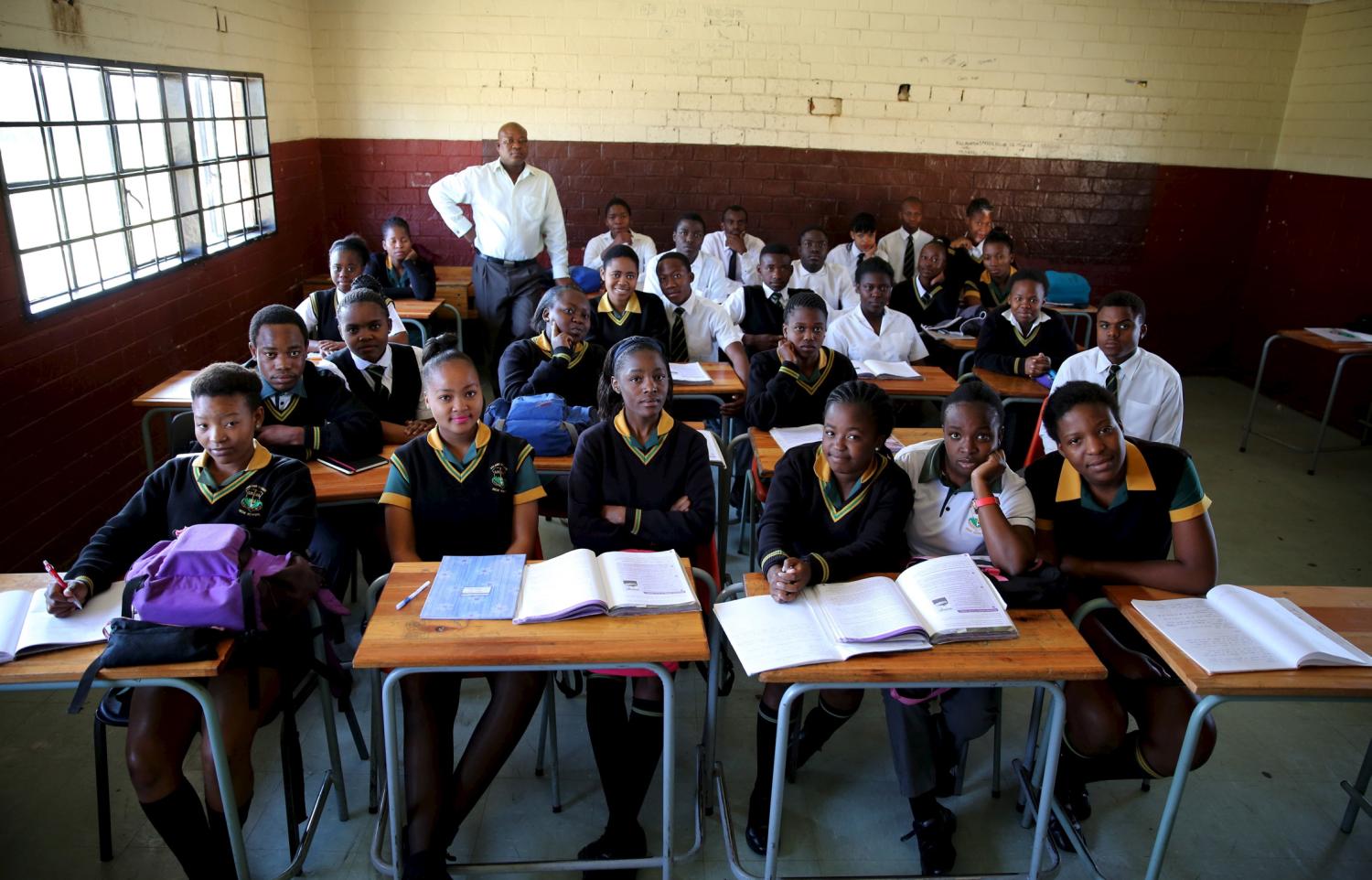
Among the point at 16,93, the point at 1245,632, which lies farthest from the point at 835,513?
the point at 16,93

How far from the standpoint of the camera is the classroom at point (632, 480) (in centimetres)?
202

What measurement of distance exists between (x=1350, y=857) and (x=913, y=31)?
5.98 metres

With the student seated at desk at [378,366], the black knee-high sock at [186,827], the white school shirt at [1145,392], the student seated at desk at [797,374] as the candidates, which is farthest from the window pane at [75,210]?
the white school shirt at [1145,392]

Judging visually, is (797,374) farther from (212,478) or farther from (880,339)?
(212,478)

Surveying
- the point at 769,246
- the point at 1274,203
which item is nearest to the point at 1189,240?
the point at 1274,203

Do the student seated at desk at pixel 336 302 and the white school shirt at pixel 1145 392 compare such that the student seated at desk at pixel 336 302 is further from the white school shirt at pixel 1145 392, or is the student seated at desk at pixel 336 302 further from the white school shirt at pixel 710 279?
the white school shirt at pixel 1145 392

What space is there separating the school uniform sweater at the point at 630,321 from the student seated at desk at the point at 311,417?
1459 mm

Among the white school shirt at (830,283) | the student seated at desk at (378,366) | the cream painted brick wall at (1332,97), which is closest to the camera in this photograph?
the student seated at desk at (378,366)

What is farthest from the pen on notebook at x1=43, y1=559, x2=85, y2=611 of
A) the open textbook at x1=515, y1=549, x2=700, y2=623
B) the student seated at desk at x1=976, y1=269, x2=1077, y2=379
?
the student seated at desk at x1=976, y1=269, x2=1077, y2=379

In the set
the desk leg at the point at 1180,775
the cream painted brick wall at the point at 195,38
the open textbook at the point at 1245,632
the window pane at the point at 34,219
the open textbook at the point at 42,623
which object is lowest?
the desk leg at the point at 1180,775

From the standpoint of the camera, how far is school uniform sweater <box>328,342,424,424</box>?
10.9 feet

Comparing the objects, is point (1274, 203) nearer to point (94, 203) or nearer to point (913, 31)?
point (913, 31)

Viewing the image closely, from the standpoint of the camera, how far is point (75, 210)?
3.77 meters

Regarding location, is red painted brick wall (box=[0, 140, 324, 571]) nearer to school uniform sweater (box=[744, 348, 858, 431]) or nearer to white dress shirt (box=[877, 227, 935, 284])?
school uniform sweater (box=[744, 348, 858, 431])
